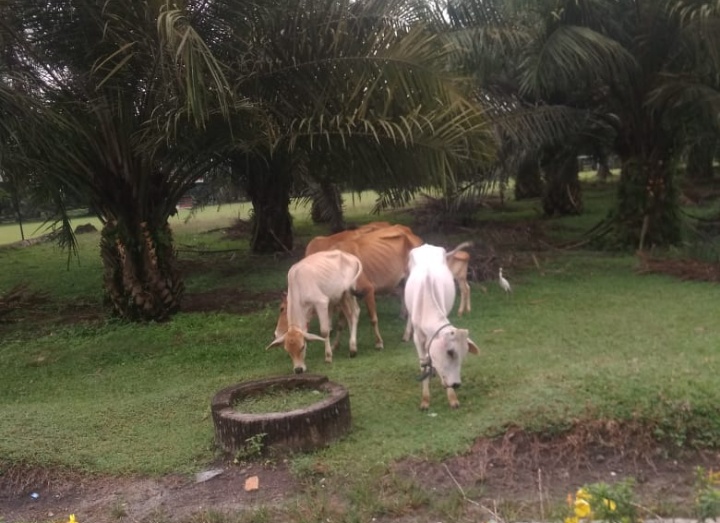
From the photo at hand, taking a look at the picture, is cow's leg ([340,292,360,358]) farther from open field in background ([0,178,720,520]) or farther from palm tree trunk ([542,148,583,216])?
palm tree trunk ([542,148,583,216])

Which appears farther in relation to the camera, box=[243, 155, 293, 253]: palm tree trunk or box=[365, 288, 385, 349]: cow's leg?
box=[243, 155, 293, 253]: palm tree trunk

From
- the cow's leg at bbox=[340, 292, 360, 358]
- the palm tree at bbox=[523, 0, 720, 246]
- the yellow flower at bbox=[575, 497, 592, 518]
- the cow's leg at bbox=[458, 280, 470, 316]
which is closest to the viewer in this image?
the yellow flower at bbox=[575, 497, 592, 518]

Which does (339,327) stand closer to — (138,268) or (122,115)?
(138,268)

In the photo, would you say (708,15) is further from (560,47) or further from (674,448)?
(674,448)

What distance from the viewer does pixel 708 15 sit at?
9.52 meters

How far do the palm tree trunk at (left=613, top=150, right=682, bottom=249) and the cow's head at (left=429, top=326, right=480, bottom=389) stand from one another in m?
7.77

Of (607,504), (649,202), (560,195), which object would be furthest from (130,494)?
(560,195)

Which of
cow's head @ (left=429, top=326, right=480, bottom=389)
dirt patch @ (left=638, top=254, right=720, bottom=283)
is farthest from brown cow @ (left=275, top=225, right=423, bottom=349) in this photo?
dirt patch @ (left=638, top=254, right=720, bottom=283)

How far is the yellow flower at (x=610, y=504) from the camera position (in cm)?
323

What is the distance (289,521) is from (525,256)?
914 centimetres

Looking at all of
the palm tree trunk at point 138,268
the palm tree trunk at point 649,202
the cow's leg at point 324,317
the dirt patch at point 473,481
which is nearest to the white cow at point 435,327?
the dirt patch at point 473,481

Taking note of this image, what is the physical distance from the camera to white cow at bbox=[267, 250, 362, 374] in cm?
681

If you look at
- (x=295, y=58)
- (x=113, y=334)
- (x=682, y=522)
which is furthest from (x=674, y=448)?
(x=113, y=334)

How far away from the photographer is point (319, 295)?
738 cm
